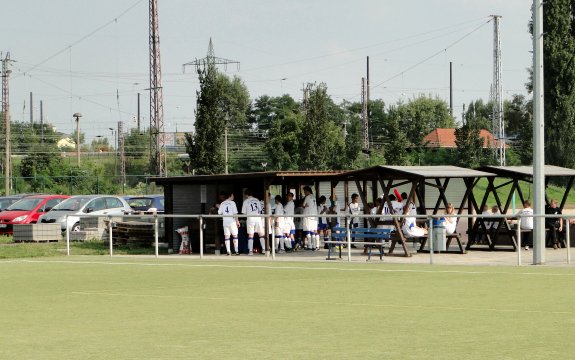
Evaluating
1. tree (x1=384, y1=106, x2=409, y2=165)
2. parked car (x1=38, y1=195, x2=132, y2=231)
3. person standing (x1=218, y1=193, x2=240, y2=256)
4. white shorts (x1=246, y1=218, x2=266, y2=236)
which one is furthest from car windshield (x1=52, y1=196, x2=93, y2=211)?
tree (x1=384, y1=106, x2=409, y2=165)

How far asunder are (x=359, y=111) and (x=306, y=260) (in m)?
Result: 107

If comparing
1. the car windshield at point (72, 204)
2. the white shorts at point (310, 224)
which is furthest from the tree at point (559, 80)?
the white shorts at point (310, 224)

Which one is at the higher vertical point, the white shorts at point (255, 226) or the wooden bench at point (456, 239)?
the white shorts at point (255, 226)

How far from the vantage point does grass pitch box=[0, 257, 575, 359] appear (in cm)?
1020

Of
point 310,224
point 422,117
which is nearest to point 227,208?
point 310,224

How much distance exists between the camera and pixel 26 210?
4016cm

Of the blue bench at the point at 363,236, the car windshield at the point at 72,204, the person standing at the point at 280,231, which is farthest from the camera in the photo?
the car windshield at the point at 72,204

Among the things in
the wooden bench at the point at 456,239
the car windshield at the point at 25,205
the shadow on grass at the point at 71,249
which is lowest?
the shadow on grass at the point at 71,249

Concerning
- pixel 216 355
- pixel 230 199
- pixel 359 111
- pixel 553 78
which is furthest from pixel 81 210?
pixel 359 111

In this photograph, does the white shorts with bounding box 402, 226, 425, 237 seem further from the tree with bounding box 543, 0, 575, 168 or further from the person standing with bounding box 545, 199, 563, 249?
the tree with bounding box 543, 0, 575, 168

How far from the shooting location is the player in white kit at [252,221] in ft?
92.2

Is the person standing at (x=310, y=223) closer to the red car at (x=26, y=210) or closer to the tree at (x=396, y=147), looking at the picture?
the red car at (x=26, y=210)

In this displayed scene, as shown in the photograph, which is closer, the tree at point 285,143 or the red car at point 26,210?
the red car at point 26,210

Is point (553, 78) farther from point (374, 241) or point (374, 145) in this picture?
point (374, 145)
